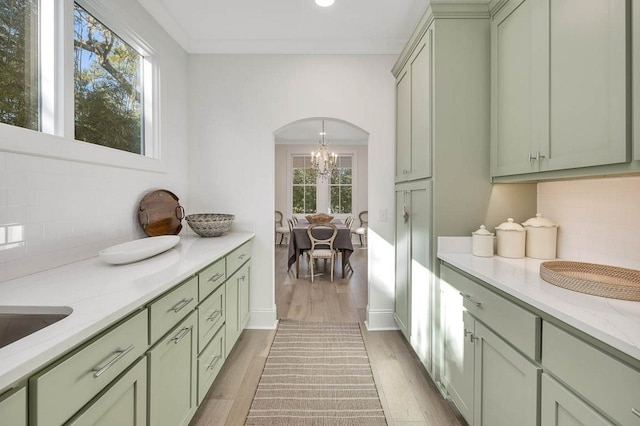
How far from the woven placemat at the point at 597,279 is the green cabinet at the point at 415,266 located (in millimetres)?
736

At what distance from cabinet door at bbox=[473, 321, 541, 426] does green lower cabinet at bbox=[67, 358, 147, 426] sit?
1444 millimetres

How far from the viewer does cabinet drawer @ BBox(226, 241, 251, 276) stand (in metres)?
2.25

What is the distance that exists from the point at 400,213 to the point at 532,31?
5.11ft

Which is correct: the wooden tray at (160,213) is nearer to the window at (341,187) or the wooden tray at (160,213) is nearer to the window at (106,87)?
the window at (106,87)

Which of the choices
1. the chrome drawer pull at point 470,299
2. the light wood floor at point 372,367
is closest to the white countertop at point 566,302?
the chrome drawer pull at point 470,299

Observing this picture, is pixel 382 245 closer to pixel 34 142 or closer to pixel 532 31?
pixel 532 31

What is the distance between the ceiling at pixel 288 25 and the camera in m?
2.40

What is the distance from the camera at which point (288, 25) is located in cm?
267

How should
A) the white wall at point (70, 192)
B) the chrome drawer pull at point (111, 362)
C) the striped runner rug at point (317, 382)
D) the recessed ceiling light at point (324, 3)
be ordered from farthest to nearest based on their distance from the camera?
the recessed ceiling light at point (324, 3) → the striped runner rug at point (317, 382) → the white wall at point (70, 192) → the chrome drawer pull at point (111, 362)

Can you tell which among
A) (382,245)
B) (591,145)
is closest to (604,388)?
(591,145)

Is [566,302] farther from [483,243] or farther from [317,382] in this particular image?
[317,382]

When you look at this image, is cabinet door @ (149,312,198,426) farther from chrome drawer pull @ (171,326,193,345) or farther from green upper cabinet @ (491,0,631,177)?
green upper cabinet @ (491,0,631,177)

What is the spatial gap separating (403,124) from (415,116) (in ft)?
1.13

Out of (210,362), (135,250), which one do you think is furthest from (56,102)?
(210,362)
